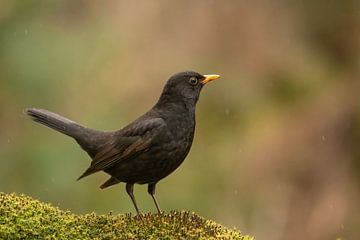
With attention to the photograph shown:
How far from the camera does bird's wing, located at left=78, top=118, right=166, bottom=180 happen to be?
20.0 ft

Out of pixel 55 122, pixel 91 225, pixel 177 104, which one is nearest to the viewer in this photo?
pixel 91 225

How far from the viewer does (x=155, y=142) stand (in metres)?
6.06

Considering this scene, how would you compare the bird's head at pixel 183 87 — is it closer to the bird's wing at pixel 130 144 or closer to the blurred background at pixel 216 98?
the bird's wing at pixel 130 144

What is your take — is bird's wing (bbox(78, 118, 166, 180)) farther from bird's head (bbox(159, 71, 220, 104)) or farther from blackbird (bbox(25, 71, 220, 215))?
bird's head (bbox(159, 71, 220, 104))

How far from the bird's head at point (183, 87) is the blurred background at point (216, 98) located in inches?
82.2

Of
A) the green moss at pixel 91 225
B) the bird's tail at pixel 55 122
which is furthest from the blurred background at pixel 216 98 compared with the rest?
the green moss at pixel 91 225

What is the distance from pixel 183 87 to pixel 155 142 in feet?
1.92

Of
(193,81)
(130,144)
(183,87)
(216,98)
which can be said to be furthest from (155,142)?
(216,98)

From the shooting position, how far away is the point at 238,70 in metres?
11.7

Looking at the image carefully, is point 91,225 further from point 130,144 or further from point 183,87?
point 183,87

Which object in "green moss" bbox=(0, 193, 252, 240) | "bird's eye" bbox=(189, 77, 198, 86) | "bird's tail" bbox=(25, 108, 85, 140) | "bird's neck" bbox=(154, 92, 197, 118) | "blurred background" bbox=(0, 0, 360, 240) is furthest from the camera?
"blurred background" bbox=(0, 0, 360, 240)

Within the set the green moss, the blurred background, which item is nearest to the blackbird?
the green moss

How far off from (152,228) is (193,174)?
3988 millimetres

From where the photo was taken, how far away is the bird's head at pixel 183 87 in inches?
251
